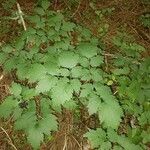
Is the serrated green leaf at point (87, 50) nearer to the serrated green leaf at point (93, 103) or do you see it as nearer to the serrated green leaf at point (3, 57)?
the serrated green leaf at point (93, 103)

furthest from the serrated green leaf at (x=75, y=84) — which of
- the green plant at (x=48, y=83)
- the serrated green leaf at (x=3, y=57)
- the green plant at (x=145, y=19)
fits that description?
the green plant at (x=145, y=19)

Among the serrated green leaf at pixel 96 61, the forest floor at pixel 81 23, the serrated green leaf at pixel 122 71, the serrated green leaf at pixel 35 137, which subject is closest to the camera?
the serrated green leaf at pixel 35 137

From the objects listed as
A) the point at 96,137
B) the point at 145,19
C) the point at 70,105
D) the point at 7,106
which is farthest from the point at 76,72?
the point at 145,19

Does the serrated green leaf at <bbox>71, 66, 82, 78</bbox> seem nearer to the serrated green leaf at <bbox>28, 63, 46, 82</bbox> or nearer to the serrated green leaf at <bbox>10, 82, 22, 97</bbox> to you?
the serrated green leaf at <bbox>28, 63, 46, 82</bbox>

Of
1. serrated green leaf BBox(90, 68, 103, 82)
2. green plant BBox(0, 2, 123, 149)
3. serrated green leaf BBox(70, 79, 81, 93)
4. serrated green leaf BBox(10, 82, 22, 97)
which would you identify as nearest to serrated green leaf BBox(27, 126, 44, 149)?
green plant BBox(0, 2, 123, 149)

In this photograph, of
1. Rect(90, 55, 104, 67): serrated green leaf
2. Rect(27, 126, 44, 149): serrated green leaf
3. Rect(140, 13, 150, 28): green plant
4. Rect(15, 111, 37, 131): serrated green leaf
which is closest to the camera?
Rect(27, 126, 44, 149): serrated green leaf

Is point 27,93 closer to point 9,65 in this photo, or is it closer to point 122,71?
point 9,65

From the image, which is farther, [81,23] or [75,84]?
[81,23]
